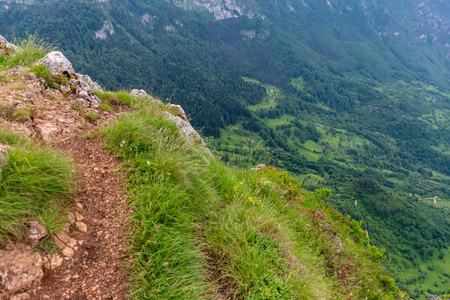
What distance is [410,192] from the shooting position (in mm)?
Answer: 161125

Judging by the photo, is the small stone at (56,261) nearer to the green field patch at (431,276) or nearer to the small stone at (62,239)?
the small stone at (62,239)

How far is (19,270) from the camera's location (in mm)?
3062

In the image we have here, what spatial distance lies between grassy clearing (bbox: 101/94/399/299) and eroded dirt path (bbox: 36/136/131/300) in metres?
0.27

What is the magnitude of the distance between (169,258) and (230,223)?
1.67 meters

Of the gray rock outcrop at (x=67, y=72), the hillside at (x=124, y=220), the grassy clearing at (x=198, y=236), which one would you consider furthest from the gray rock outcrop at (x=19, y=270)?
the gray rock outcrop at (x=67, y=72)

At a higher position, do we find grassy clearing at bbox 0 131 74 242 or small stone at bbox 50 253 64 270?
grassy clearing at bbox 0 131 74 242

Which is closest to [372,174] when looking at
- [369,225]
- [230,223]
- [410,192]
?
[410,192]

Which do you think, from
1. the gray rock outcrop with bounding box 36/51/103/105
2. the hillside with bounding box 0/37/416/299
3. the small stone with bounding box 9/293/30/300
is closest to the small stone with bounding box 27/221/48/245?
the hillside with bounding box 0/37/416/299

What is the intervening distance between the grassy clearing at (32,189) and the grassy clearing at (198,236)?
1.25 m

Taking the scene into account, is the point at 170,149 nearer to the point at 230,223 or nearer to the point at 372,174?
the point at 230,223

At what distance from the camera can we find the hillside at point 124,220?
3318mm

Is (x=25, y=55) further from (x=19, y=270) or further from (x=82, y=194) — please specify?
(x=19, y=270)

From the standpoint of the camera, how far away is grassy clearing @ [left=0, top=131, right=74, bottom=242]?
3328 mm

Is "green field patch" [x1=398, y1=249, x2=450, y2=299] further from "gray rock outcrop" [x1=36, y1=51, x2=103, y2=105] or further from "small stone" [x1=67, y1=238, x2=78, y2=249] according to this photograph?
"gray rock outcrop" [x1=36, y1=51, x2=103, y2=105]
